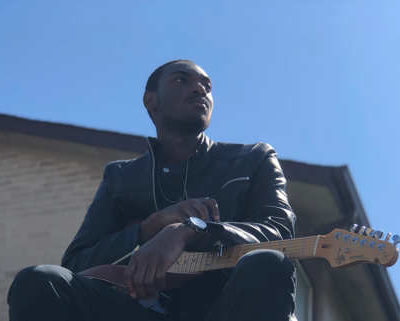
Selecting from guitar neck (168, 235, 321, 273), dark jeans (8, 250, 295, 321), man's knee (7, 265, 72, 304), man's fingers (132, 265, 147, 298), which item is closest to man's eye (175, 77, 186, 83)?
guitar neck (168, 235, 321, 273)

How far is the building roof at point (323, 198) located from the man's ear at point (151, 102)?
4.07m

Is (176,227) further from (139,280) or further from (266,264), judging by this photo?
(266,264)

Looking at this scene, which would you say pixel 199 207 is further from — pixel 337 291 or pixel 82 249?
pixel 337 291

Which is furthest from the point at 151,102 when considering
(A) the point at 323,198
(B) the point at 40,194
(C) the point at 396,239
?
(B) the point at 40,194

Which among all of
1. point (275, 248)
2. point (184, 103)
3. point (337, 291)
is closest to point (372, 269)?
point (337, 291)

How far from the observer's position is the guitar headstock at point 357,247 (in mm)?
3930

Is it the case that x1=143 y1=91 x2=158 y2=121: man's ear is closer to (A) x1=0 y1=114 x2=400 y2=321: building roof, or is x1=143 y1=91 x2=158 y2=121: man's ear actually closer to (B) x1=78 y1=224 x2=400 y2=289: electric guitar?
(B) x1=78 y1=224 x2=400 y2=289: electric guitar

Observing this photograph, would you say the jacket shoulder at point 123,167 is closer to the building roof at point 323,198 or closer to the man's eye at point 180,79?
the man's eye at point 180,79

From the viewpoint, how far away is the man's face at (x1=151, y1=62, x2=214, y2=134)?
194 inches

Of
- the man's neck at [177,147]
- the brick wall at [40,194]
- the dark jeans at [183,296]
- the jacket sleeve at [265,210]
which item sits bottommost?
the brick wall at [40,194]

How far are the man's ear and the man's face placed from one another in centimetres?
5

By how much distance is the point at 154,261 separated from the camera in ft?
→ 13.3

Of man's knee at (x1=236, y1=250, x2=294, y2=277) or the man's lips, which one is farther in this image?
the man's lips

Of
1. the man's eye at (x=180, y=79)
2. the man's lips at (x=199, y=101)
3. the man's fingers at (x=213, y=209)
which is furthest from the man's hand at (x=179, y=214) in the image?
the man's eye at (x=180, y=79)
